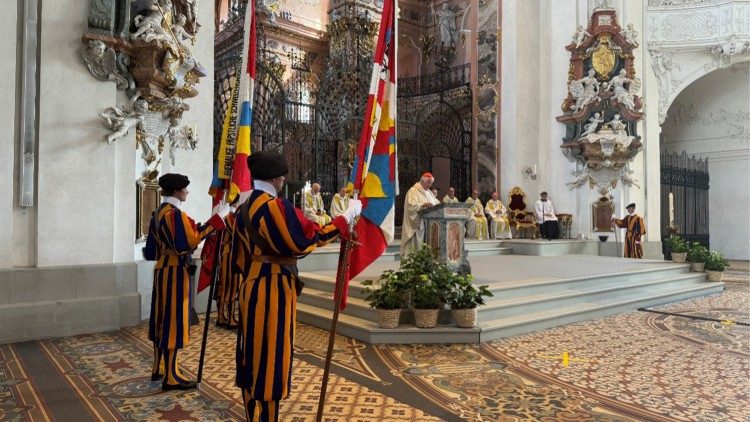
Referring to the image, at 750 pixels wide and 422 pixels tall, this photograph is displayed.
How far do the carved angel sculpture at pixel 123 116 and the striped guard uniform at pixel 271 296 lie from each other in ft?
14.1

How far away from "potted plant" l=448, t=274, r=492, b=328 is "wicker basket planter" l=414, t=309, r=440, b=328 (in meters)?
0.27

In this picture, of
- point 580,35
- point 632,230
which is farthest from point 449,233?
point 580,35

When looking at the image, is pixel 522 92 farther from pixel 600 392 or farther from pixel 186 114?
pixel 600 392

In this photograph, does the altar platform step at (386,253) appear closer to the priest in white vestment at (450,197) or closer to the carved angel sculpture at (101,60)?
the priest in white vestment at (450,197)

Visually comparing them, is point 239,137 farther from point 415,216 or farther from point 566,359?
point 415,216

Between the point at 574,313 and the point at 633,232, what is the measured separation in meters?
6.98

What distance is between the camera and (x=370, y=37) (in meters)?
18.3

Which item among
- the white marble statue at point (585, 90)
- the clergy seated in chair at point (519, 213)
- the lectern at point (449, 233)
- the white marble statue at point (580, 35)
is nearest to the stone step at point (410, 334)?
the lectern at point (449, 233)

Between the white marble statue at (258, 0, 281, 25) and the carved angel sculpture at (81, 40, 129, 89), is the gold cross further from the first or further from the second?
the white marble statue at (258, 0, 281, 25)

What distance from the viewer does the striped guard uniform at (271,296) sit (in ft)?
9.71

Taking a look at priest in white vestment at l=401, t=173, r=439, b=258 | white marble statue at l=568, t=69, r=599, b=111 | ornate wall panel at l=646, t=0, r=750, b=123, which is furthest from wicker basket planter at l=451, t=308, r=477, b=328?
ornate wall panel at l=646, t=0, r=750, b=123

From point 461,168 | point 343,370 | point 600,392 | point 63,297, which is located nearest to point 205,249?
point 63,297

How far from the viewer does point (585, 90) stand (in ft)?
49.6

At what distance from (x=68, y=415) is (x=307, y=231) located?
2.38 meters
